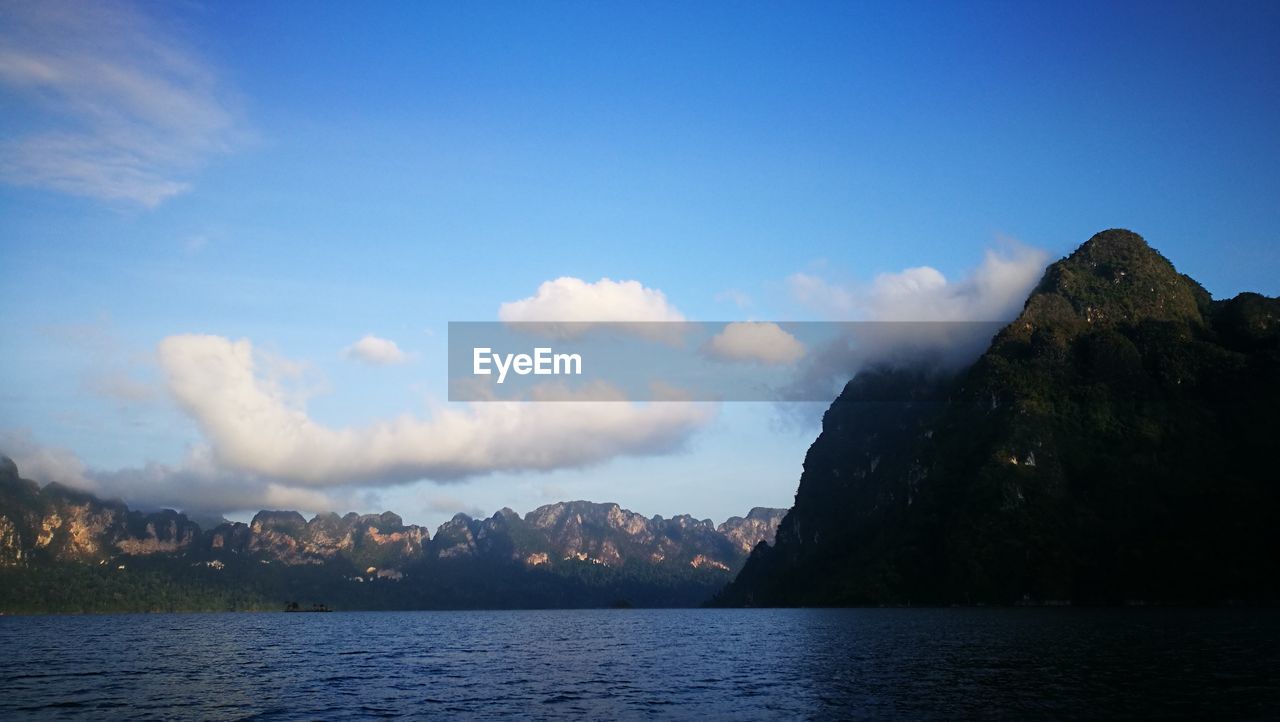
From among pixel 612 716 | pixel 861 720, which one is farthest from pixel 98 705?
pixel 861 720

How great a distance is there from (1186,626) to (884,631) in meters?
50.6

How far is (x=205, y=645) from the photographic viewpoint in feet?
494

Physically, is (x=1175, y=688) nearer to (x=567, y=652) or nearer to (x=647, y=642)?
(x=567, y=652)

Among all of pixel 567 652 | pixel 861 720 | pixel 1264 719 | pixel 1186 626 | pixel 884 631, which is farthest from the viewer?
pixel 884 631

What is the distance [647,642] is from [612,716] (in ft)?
322

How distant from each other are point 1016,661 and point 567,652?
204 feet

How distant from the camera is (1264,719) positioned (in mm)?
50625

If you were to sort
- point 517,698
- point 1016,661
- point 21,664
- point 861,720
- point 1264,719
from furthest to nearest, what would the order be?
point 21,664 < point 1016,661 < point 517,698 < point 861,720 < point 1264,719

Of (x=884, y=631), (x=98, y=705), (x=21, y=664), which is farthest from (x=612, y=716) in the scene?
(x=884, y=631)

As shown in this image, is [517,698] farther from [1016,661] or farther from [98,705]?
[1016,661]

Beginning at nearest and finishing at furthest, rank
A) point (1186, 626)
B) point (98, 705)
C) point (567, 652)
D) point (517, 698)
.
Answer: point (98, 705) < point (517, 698) < point (567, 652) < point (1186, 626)

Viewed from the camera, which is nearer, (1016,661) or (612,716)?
(612,716)

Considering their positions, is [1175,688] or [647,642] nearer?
[1175,688]

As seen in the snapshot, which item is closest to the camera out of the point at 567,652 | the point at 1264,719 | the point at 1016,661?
the point at 1264,719
